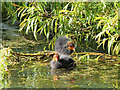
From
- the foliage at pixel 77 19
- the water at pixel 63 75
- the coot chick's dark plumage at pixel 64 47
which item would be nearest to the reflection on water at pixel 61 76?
the water at pixel 63 75

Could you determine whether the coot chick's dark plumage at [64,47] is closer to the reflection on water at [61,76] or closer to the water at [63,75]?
the water at [63,75]

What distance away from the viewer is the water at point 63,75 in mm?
2389

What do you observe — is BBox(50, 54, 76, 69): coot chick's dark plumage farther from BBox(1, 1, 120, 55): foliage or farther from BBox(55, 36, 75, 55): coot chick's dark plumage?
BBox(1, 1, 120, 55): foliage

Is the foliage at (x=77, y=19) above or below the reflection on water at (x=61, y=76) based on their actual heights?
above

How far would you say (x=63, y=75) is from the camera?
2805 millimetres

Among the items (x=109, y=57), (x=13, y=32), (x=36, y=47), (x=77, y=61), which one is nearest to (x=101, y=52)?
(x=109, y=57)

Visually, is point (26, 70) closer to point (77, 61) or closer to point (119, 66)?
point (77, 61)

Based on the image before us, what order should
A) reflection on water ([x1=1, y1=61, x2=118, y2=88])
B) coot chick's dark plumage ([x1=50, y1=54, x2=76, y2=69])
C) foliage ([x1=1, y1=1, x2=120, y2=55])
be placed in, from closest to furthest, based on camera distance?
1. reflection on water ([x1=1, y1=61, x2=118, y2=88])
2. coot chick's dark plumage ([x1=50, y1=54, x2=76, y2=69])
3. foliage ([x1=1, y1=1, x2=120, y2=55])

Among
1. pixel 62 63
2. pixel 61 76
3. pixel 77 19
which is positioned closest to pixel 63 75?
pixel 61 76

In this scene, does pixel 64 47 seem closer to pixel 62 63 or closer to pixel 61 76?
pixel 62 63

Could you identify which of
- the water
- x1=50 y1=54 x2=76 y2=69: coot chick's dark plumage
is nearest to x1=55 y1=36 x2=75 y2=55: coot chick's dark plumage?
the water

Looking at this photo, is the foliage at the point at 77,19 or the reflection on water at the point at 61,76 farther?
the foliage at the point at 77,19

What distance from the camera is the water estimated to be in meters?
2.39

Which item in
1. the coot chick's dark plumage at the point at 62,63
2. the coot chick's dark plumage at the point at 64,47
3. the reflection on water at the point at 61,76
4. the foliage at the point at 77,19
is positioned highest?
the foliage at the point at 77,19
